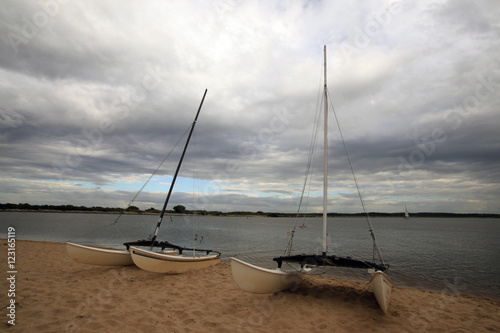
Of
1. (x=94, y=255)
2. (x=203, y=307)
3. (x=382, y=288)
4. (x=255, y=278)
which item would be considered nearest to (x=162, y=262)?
(x=94, y=255)

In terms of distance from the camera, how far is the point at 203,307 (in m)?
7.26

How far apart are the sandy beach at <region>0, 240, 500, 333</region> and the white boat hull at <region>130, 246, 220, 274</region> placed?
1.47 ft

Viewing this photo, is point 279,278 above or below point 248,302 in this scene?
above

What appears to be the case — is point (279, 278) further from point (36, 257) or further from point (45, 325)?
point (36, 257)

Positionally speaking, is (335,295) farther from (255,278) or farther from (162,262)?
(162,262)

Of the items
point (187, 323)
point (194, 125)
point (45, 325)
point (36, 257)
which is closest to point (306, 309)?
point (187, 323)

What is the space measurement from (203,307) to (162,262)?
11.7 ft

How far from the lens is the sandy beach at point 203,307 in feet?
19.3

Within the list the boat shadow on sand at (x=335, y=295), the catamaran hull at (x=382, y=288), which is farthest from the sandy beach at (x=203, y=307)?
the catamaran hull at (x=382, y=288)

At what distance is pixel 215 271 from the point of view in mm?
12266

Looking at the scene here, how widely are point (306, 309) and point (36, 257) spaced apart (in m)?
14.6

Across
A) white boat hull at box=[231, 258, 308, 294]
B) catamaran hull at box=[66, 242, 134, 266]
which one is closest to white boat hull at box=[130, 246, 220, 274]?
catamaran hull at box=[66, 242, 134, 266]

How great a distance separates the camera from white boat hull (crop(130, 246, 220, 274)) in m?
9.58

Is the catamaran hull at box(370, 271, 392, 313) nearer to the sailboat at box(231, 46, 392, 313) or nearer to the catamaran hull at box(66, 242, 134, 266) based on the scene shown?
the sailboat at box(231, 46, 392, 313)
